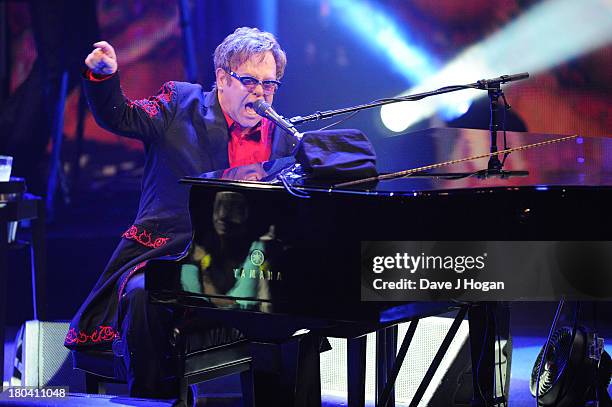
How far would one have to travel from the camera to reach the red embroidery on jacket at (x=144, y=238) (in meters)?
2.90

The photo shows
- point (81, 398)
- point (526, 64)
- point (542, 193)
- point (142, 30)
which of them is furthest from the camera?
point (142, 30)

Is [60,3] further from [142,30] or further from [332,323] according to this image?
[332,323]

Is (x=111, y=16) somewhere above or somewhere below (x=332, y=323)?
above

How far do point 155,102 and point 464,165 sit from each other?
3.43ft

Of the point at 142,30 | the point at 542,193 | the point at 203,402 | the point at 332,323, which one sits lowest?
the point at 203,402

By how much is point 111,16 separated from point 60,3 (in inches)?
11.1

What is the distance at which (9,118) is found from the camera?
5086mm

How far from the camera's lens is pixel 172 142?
9.75 ft

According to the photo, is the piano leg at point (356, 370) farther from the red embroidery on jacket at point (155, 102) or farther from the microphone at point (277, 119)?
the red embroidery on jacket at point (155, 102)

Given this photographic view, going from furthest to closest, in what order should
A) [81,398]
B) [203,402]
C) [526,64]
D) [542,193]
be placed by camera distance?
1. [526,64]
2. [203,402]
3. [81,398]
4. [542,193]

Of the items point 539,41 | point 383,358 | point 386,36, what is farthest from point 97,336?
point 539,41

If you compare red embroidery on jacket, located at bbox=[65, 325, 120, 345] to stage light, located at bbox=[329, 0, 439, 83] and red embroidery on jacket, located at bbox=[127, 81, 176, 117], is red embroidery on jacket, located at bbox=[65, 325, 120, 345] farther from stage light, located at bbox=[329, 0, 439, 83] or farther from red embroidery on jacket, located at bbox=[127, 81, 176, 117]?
stage light, located at bbox=[329, 0, 439, 83]

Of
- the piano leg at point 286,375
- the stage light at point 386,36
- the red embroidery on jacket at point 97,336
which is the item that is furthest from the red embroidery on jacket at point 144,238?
the stage light at point 386,36

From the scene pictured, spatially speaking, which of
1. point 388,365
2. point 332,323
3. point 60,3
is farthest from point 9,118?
point 332,323
